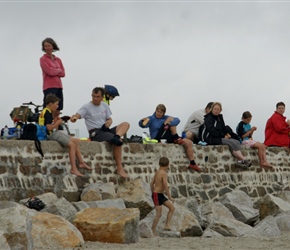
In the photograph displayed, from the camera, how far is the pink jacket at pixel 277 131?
57.9 ft

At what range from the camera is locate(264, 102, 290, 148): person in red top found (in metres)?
17.6

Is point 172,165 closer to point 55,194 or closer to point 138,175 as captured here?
point 138,175

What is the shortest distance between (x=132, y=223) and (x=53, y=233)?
4.35 feet

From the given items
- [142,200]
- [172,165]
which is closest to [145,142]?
[172,165]

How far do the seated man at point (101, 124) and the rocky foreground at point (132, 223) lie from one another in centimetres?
66

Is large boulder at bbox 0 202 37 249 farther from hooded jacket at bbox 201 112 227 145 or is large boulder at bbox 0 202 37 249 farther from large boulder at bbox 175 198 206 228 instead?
hooded jacket at bbox 201 112 227 145

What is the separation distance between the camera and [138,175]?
1455cm

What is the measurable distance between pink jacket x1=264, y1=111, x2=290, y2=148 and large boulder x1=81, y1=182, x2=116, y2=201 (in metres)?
5.54

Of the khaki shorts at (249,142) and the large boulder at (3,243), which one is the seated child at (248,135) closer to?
the khaki shorts at (249,142)

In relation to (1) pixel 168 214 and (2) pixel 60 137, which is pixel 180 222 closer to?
(1) pixel 168 214

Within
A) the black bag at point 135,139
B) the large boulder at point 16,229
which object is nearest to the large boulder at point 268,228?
the black bag at point 135,139

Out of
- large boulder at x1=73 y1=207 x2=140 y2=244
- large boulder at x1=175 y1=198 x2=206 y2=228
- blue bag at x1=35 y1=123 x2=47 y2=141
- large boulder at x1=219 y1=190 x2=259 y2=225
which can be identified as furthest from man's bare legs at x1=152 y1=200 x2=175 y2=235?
large boulder at x1=219 y1=190 x2=259 y2=225

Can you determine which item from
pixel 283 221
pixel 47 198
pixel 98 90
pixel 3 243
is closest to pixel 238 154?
pixel 283 221

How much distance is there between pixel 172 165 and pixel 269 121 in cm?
343
